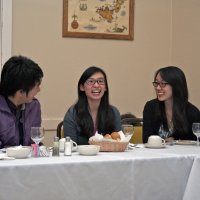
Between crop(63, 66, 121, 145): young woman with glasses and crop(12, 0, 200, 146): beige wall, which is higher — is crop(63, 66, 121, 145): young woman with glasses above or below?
below

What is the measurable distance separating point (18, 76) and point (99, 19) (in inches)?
78.4

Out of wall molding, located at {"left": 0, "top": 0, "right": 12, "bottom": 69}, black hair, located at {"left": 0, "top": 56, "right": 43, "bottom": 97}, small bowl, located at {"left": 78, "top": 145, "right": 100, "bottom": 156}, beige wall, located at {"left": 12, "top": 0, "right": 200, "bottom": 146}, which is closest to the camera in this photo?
small bowl, located at {"left": 78, "top": 145, "right": 100, "bottom": 156}

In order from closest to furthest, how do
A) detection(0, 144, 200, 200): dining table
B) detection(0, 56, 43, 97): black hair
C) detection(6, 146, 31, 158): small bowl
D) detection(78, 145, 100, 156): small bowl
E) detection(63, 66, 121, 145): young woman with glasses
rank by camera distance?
detection(0, 144, 200, 200): dining table < detection(6, 146, 31, 158): small bowl < detection(78, 145, 100, 156): small bowl < detection(0, 56, 43, 97): black hair < detection(63, 66, 121, 145): young woman with glasses

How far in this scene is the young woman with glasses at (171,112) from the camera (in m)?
3.20

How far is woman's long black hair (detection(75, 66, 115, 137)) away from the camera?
298 cm

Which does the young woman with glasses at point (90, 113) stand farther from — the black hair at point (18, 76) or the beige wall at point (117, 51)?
the beige wall at point (117, 51)

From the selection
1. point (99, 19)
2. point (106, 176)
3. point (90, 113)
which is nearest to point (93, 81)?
point (90, 113)

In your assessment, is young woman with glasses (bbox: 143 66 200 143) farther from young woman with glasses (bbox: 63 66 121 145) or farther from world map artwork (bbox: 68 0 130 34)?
world map artwork (bbox: 68 0 130 34)

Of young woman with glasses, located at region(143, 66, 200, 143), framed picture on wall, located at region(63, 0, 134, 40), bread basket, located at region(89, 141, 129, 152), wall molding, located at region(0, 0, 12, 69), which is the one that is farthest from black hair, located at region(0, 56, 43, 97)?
framed picture on wall, located at region(63, 0, 134, 40)

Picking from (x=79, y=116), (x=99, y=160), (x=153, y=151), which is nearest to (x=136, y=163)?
(x=99, y=160)

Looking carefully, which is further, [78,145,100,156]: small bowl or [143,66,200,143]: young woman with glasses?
[143,66,200,143]: young woman with glasses

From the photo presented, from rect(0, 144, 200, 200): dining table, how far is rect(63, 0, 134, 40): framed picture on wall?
2.17m

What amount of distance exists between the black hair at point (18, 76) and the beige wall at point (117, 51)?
1.53 m

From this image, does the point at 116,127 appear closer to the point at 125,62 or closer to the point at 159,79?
the point at 159,79
